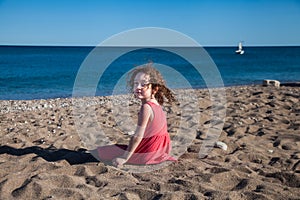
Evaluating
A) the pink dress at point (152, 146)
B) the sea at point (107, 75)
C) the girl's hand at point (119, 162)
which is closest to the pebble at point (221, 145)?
the pink dress at point (152, 146)

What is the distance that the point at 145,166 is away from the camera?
3998mm

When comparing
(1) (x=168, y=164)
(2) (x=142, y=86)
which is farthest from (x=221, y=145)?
(2) (x=142, y=86)

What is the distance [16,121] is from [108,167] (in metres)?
3.94

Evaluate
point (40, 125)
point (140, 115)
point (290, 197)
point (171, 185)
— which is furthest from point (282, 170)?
point (40, 125)

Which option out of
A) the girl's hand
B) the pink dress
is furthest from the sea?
the girl's hand

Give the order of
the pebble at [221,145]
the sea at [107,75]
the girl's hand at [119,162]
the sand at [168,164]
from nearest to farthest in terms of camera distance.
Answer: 1. the sand at [168,164]
2. the girl's hand at [119,162]
3. the pebble at [221,145]
4. the sea at [107,75]

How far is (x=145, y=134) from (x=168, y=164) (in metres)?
0.43

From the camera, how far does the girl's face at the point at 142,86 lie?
13.2ft

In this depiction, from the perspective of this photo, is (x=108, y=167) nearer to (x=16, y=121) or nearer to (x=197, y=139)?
(x=197, y=139)

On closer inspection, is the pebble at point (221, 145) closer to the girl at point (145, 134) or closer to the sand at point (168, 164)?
the sand at point (168, 164)

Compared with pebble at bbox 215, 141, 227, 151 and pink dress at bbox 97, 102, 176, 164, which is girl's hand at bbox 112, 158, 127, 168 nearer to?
pink dress at bbox 97, 102, 176, 164

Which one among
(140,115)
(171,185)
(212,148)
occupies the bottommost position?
(171,185)

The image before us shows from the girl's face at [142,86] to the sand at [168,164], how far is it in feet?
2.64

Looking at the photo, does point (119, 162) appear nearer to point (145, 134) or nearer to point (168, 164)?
point (145, 134)
